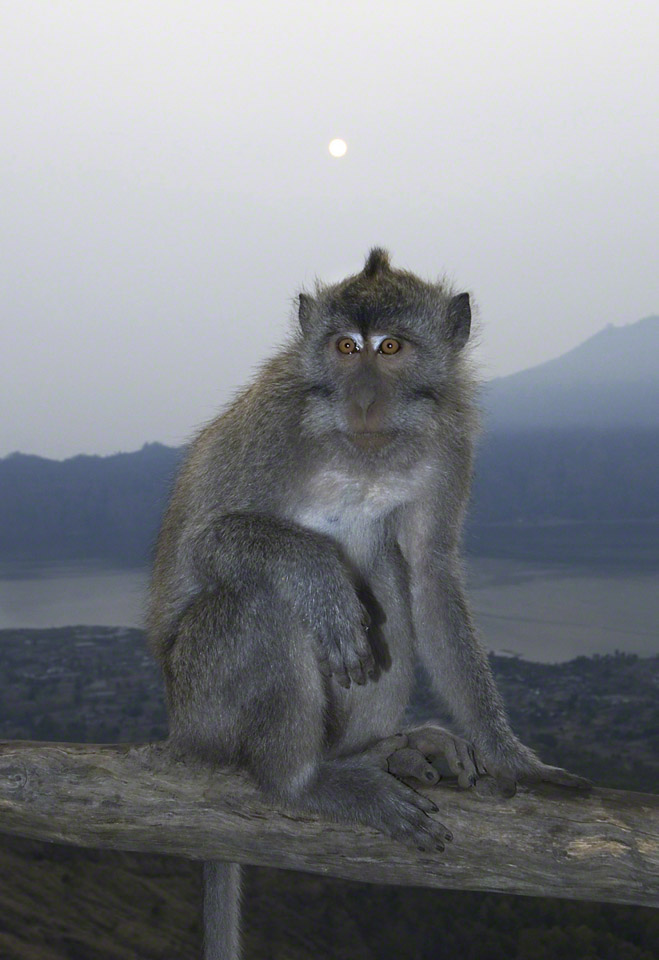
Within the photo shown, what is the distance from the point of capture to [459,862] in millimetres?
4402

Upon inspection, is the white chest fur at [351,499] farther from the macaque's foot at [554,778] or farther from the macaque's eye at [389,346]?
the macaque's foot at [554,778]

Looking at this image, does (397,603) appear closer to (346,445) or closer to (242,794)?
(346,445)

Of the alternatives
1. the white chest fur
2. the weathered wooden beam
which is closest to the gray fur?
the white chest fur

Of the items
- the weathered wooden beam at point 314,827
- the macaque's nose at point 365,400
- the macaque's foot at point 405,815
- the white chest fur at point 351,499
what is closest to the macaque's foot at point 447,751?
the weathered wooden beam at point 314,827

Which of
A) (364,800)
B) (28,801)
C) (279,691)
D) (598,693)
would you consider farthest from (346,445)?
(598,693)

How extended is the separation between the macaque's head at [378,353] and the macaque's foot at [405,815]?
5.85ft

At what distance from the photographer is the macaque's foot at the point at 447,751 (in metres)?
4.80

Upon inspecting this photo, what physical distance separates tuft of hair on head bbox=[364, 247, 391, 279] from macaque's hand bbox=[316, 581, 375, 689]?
179 cm

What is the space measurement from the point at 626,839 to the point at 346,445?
2.42 m

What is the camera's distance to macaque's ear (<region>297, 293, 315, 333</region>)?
5.04m

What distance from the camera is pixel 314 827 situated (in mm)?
4496

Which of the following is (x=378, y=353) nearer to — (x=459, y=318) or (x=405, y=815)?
(x=459, y=318)

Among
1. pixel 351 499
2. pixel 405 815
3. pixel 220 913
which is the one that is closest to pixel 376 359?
pixel 351 499

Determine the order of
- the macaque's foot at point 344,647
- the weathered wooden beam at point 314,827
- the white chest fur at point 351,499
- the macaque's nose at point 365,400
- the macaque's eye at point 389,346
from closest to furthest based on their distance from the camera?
the weathered wooden beam at point 314,827 → the macaque's foot at point 344,647 → the macaque's nose at point 365,400 → the macaque's eye at point 389,346 → the white chest fur at point 351,499
